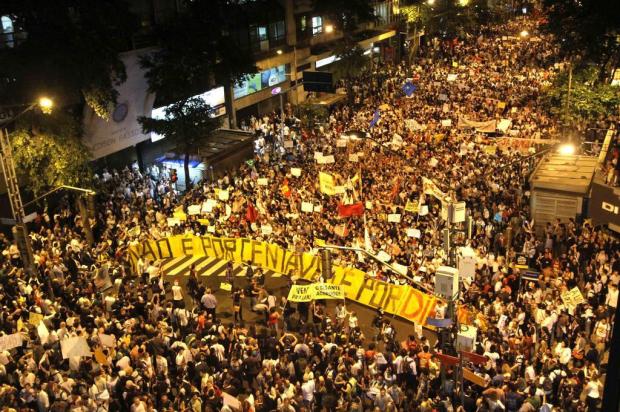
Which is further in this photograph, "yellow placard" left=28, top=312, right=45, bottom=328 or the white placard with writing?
the white placard with writing

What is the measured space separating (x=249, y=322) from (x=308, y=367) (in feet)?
17.2

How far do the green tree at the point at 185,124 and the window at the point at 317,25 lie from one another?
24.6 m

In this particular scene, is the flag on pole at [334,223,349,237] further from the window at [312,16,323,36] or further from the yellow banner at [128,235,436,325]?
the window at [312,16,323,36]

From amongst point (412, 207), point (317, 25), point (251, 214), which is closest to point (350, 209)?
point (412, 207)

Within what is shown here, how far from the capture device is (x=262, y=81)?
147ft

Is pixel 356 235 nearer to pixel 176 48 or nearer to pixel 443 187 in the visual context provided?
pixel 443 187

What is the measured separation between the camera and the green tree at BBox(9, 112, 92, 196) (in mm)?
23031

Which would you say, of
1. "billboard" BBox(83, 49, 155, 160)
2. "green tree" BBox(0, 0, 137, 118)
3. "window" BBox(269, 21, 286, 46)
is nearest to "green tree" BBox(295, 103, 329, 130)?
"window" BBox(269, 21, 286, 46)

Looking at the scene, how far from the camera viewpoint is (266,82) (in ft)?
149

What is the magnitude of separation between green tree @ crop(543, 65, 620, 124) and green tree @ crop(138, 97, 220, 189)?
18624 mm

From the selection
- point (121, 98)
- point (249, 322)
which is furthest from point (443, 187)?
point (121, 98)

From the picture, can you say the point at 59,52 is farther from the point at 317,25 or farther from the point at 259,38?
the point at 317,25

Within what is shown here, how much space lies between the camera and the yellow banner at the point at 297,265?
1892 cm

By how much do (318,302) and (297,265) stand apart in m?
2.10
